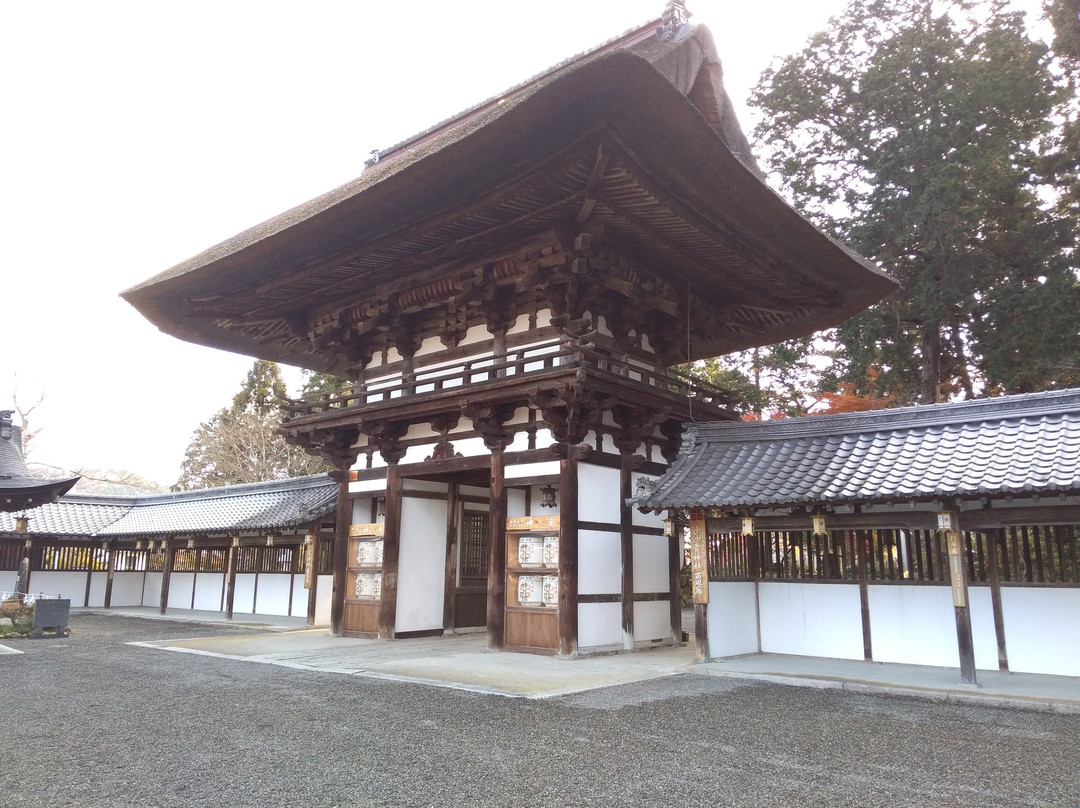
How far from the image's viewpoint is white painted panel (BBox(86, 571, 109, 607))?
2309 cm

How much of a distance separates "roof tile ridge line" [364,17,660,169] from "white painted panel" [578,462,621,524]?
20.4ft

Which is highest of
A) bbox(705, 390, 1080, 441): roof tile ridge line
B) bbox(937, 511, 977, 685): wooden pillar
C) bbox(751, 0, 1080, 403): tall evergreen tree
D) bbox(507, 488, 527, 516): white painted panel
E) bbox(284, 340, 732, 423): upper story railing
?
bbox(751, 0, 1080, 403): tall evergreen tree

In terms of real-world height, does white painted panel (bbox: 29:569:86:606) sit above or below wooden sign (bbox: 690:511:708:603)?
below

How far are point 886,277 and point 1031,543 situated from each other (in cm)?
515


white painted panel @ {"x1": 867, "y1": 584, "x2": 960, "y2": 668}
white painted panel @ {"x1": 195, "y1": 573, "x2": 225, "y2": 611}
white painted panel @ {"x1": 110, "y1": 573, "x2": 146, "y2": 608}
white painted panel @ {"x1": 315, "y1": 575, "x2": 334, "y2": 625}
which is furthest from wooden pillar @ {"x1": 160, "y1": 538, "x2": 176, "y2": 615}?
white painted panel @ {"x1": 867, "y1": 584, "x2": 960, "y2": 668}

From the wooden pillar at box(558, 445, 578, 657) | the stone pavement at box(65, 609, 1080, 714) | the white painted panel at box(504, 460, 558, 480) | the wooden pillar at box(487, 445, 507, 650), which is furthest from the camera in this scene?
the wooden pillar at box(487, 445, 507, 650)

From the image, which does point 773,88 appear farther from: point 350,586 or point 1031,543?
point 350,586

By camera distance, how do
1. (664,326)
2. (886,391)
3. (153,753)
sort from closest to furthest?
(153,753) → (664,326) → (886,391)

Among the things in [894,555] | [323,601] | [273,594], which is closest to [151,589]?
[273,594]

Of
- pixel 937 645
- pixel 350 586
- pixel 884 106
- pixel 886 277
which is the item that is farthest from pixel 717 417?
pixel 884 106

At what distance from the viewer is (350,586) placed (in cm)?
1395

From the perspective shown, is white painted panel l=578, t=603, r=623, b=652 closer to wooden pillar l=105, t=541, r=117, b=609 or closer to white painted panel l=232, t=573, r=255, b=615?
white painted panel l=232, t=573, r=255, b=615

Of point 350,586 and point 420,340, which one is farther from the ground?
point 420,340

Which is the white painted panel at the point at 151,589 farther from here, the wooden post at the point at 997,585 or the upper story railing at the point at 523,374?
the wooden post at the point at 997,585
